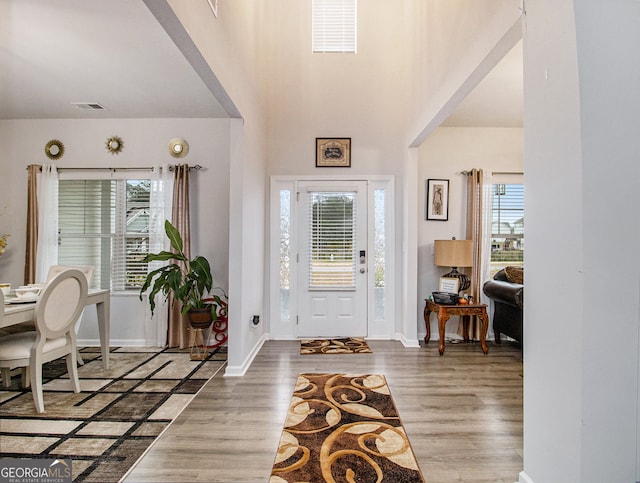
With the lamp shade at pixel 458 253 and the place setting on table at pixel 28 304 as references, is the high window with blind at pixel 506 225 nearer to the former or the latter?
the lamp shade at pixel 458 253

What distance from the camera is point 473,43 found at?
2184 millimetres

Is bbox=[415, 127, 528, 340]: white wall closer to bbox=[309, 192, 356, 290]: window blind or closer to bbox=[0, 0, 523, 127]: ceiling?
bbox=[0, 0, 523, 127]: ceiling

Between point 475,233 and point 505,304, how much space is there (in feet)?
3.05

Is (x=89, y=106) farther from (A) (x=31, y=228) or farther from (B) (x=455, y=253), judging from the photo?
(B) (x=455, y=253)

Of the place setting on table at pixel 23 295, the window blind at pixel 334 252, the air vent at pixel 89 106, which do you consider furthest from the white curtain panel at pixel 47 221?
the window blind at pixel 334 252

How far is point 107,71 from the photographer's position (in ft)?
9.89

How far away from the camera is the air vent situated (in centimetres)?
364

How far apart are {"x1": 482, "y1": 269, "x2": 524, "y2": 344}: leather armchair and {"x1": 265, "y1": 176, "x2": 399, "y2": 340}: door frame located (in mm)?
1148

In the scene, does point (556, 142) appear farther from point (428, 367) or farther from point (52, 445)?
point (52, 445)

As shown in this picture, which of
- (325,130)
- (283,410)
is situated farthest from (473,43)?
(283,410)

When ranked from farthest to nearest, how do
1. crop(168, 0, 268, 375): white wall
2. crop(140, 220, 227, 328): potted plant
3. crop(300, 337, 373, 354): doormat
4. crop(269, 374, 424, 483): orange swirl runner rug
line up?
crop(300, 337, 373, 354): doormat
crop(140, 220, 227, 328): potted plant
crop(168, 0, 268, 375): white wall
crop(269, 374, 424, 483): orange swirl runner rug

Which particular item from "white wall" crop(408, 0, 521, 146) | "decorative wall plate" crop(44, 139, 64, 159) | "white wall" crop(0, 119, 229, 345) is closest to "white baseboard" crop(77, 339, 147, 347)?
"white wall" crop(0, 119, 229, 345)

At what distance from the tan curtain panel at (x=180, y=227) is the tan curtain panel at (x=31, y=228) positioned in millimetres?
1641

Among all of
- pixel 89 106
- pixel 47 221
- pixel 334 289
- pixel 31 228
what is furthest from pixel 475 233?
pixel 31 228
